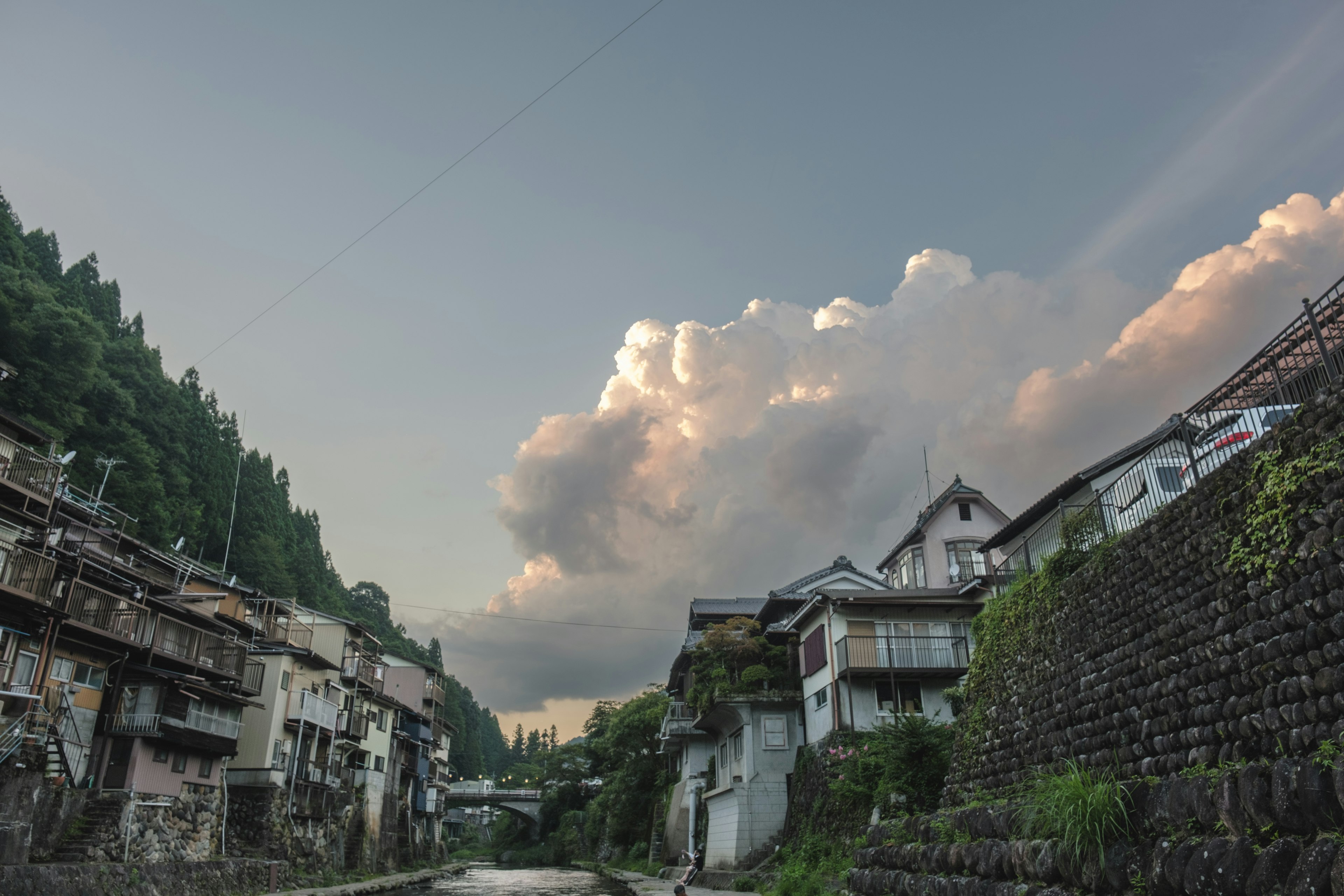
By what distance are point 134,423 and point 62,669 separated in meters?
37.4

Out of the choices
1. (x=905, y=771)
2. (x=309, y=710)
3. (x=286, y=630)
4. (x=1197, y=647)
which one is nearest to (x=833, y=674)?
(x=905, y=771)

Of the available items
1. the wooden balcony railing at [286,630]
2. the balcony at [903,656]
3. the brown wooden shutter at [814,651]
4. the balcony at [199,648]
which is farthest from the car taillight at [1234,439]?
the wooden balcony railing at [286,630]

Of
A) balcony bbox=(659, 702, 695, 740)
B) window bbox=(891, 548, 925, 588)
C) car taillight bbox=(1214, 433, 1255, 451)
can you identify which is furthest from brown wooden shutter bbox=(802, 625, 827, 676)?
car taillight bbox=(1214, 433, 1255, 451)

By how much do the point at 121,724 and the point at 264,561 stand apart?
45148 mm

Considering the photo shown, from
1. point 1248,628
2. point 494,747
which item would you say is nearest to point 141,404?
point 1248,628

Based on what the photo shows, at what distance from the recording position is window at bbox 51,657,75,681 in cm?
2244

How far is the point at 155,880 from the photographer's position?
20.7 meters

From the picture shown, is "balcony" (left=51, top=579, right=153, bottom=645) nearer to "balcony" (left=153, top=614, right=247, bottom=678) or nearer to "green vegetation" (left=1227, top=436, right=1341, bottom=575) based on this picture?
"balcony" (left=153, top=614, right=247, bottom=678)

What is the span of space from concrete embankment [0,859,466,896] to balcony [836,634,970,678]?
65.8 ft

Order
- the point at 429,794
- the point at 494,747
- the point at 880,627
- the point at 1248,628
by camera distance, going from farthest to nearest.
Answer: the point at 494,747 → the point at 429,794 → the point at 880,627 → the point at 1248,628

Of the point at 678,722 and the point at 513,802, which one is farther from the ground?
the point at 678,722

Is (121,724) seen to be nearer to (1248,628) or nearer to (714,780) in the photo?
(714,780)

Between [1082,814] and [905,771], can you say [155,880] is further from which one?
[1082,814]

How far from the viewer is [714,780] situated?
1426 inches
